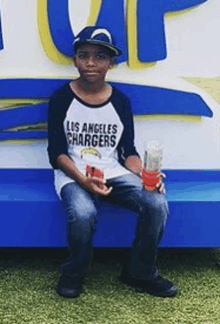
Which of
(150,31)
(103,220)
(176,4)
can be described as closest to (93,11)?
(150,31)

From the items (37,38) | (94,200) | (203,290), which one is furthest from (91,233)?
(37,38)

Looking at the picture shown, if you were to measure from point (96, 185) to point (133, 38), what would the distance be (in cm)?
74

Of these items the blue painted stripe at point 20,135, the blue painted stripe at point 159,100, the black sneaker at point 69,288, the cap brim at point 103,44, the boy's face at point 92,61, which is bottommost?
the black sneaker at point 69,288

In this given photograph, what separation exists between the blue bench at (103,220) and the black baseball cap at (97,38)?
655 mm

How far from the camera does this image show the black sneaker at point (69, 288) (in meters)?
2.48

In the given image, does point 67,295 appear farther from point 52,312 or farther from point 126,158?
point 126,158

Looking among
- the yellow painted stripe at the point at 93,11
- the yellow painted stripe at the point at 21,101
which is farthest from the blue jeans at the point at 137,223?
the yellow painted stripe at the point at 93,11

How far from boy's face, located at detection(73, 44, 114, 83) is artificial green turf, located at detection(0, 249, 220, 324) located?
0.86 metres

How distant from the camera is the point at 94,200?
8.35 ft

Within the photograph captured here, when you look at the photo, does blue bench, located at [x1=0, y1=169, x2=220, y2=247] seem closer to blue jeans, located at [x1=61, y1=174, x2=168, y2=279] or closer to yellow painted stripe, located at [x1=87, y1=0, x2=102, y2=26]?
blue jeans, located at [x1=61, y1=174, x2=168, y2=279]

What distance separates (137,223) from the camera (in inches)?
97.3

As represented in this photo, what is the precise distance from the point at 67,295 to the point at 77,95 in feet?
2.72

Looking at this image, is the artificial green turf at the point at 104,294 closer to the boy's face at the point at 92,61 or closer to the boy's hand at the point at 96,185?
the boy's hand at the point at 96,185

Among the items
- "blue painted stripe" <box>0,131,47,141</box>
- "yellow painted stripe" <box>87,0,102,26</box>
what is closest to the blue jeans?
"blue painted stripe" <box>0,131,47,141</box>
